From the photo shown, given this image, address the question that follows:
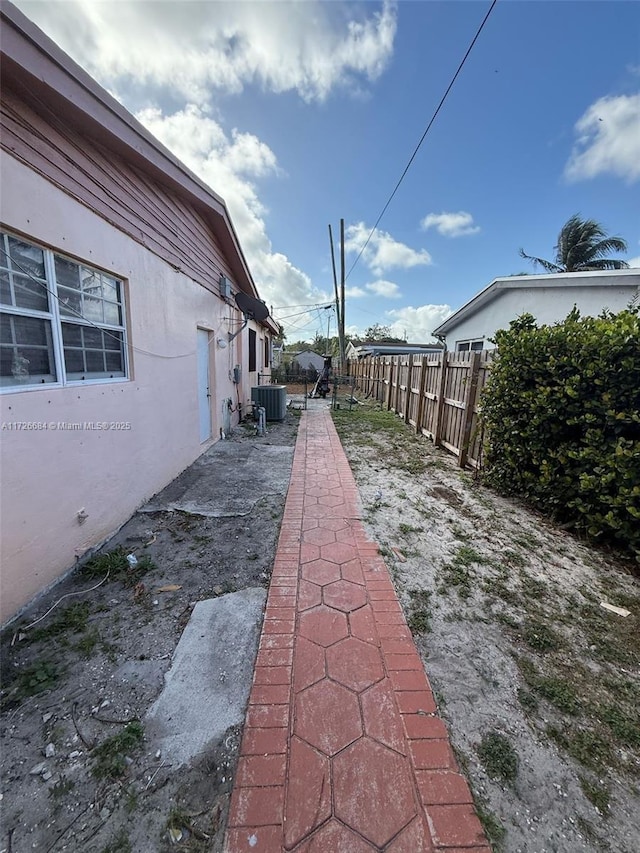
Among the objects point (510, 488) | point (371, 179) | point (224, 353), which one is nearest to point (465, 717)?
point (510, 488)

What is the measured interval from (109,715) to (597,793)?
2.16m

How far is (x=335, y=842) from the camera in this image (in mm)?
1121

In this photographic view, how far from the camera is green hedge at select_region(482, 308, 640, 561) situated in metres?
2.93

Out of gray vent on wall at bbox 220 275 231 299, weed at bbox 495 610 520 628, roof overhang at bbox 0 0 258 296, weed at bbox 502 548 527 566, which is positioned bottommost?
weed at bbox 495 610 520 628

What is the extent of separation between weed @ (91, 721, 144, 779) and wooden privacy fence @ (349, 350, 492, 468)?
497 centimetres

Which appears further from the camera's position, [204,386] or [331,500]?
[204,386]

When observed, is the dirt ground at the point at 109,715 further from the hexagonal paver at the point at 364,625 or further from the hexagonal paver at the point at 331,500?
the hexagonal paver at the point at 331,500

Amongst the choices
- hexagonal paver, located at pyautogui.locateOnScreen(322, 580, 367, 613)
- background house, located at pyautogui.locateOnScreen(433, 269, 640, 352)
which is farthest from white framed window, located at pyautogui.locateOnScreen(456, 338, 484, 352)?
hexagonal paver, located at pyautogui.locateOnScreen(322, 580, 367, 613)

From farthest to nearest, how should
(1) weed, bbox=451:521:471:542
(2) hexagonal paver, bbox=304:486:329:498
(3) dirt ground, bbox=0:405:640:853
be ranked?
(2) hexagonal paver, bbox=304:486:329:498
(1) weed, bbox=451:521:471:542
(3) dirt ground, bbox=0:405:640:853

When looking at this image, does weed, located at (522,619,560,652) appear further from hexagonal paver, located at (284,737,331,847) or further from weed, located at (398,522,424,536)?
hexagonal paver, located at (284,737,331,847)

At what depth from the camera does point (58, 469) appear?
244 cm

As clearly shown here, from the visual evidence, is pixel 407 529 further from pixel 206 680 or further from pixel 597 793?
pixel 206 680

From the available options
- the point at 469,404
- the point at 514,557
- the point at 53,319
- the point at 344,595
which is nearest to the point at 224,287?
the point at 53,319

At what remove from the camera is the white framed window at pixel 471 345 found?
35.3ft
